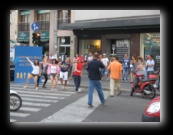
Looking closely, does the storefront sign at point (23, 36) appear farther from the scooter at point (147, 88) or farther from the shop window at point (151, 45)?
the scooter at point (147, 88)

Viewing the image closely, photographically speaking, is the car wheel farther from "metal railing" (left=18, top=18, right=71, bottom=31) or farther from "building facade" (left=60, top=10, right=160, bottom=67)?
"metal railing" (left=18, top=18, right=71, bottom=31)

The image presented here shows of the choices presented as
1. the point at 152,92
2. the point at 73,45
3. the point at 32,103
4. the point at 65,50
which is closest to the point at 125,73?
the point at 152,92

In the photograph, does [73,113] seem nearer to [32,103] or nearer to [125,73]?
[32,103]

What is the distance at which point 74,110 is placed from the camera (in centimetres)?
945

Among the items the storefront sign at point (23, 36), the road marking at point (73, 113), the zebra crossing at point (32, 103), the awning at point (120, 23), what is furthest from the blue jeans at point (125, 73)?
the storefront sign at point (23, 36)

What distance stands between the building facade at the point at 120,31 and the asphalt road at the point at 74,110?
11391mm

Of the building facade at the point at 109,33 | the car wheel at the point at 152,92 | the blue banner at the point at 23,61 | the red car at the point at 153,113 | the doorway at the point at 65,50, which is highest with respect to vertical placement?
the building facade at the point at 109,33

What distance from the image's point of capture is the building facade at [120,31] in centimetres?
2267

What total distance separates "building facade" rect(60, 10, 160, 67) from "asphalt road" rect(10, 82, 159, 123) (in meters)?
11.4

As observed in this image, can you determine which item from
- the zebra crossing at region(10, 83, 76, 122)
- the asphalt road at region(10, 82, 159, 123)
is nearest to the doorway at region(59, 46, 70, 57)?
the zebra crossing at region(10, 83, 76, 122)

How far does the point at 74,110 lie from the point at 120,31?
51.9 feet

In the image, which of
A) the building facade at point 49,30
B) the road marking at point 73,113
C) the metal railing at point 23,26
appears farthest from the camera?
the metal railing at point 23,26
